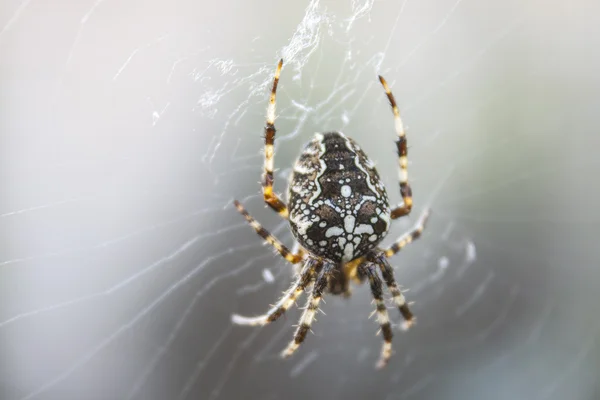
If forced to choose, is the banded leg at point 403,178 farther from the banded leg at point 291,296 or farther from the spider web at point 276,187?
the spider web at point 276,187

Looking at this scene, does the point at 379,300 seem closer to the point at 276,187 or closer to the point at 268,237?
the point at 268,237

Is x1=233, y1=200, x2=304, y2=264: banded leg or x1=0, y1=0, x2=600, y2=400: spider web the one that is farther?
x1=0, y1=0, x2=600, y2=400: spider web

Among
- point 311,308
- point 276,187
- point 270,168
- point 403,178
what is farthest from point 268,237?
point 276,187

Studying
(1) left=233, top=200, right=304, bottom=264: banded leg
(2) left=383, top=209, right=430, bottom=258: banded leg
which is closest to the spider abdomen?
(1) left=233, top=200, right=304, bottom=264: banded leg

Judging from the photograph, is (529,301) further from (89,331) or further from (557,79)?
(89,331)

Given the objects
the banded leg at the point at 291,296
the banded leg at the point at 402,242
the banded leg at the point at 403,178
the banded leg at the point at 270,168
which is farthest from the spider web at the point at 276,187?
the banded leg at the point at 403,178

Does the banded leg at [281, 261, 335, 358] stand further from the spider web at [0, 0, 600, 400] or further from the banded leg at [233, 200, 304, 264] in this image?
the spider web at [0, 0, 600, 400]
